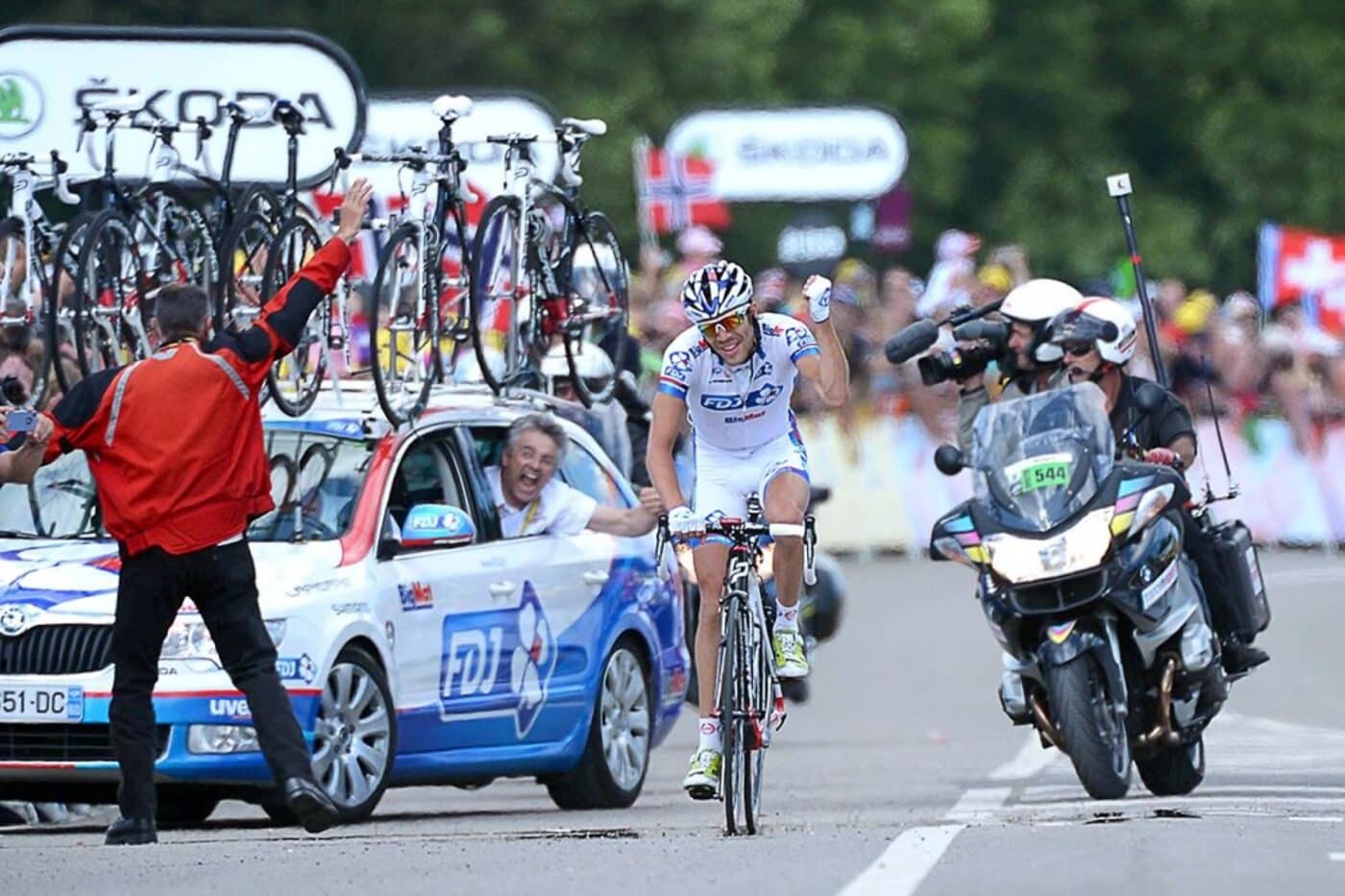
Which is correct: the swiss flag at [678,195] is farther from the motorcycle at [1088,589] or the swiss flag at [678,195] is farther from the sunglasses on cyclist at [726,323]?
the sunglasses on cyclist at [726,323]

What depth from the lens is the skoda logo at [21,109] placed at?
18.3 metres

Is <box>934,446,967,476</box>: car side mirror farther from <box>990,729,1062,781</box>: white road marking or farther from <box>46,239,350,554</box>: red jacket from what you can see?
<box>46,239,350,554</box>: red jacket

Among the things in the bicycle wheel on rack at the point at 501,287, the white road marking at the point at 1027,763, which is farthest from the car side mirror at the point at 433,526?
the white road marking at the point at 1027,763

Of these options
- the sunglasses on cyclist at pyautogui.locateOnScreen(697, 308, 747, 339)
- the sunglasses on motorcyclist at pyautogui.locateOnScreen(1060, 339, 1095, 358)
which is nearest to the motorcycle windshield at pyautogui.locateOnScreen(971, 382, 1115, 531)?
the sunglasses on motorcyclist at pyautogui.locateOnScreen(1060, 339, 1095, 358)

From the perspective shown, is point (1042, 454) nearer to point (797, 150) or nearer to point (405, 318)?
point (405, 318)

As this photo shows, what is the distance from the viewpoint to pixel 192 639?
13.5 m

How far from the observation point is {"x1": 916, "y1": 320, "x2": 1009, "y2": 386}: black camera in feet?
48.2

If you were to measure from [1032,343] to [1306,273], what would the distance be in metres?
21.0

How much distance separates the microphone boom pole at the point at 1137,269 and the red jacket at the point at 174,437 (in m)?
3.99

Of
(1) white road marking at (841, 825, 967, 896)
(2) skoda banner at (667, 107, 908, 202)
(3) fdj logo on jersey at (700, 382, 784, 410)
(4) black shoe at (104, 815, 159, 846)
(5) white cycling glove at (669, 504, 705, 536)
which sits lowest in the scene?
(1) white road marking at (841, 825, 967, 896)

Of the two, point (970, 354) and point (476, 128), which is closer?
point (970, 354)

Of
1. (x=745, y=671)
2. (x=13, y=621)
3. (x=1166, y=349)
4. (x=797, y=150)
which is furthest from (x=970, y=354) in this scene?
(x=797, y=150)

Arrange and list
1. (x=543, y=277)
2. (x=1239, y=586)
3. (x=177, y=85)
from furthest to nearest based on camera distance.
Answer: (x=177, y=85) → (x=543, y=277) → (x=1239, y=586)

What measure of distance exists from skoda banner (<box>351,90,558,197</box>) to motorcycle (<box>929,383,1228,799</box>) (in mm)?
7986
